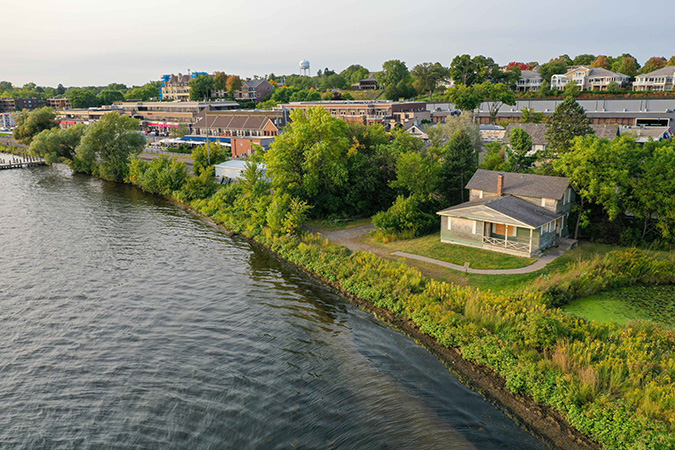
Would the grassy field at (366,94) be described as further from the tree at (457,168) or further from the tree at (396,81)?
the tree at (457,168)

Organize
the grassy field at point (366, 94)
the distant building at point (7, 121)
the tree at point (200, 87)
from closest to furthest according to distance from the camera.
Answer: the tree at point (200, 87) < the grassy field at point (366, 94) < the distant building at point (7, 121)

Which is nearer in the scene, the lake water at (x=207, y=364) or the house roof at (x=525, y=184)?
the lake water at (x=207, y=364)

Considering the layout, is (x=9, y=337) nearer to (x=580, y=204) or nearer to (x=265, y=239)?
(x=265, y=239)

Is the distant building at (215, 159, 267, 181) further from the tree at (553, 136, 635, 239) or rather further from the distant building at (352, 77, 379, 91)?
the distant building at (352, 77, 379, 91)

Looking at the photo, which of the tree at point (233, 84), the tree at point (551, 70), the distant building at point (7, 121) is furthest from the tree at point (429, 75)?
the distant building at point (7, 121)

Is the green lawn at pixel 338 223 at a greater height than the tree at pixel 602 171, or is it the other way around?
the tree at pixel 602 171
